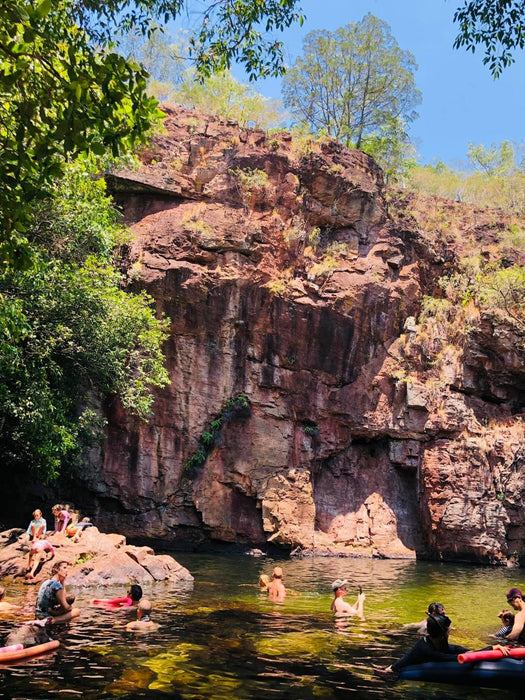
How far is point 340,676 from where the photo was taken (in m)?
7.83

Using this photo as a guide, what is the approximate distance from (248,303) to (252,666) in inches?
810

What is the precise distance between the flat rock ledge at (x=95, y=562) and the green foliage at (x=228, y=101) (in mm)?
25086

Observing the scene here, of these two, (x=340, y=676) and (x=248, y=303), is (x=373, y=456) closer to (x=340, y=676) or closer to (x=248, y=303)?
(x=248, y=303)

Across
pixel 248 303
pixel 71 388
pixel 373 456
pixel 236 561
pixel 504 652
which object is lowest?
pixel 236 561

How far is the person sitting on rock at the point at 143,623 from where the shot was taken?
9.95 m

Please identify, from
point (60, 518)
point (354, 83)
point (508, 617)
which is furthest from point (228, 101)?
point (508, 617)

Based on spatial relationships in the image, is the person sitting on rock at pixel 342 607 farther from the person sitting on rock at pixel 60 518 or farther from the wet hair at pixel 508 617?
the person sitting on rock at pixel 60 518

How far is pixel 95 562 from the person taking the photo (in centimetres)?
1525

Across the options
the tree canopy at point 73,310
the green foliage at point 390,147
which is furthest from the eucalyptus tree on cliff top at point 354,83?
the tree canopy at point 73,310

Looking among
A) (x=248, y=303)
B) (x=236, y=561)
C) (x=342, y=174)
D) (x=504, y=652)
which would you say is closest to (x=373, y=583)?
(x=236, y=561)

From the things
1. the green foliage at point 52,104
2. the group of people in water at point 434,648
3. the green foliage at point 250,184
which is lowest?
the group of people in water at point 434,648

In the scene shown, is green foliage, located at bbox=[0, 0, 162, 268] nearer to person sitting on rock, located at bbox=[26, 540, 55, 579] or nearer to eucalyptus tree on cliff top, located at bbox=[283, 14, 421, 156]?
person sitting on rock, located at bbox=[26, 540, 55, 579]

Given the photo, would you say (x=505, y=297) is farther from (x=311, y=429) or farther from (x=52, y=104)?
(x=52, y=104)

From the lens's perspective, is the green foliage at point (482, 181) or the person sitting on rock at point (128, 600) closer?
the person sitting on rock at point (128, 600)
